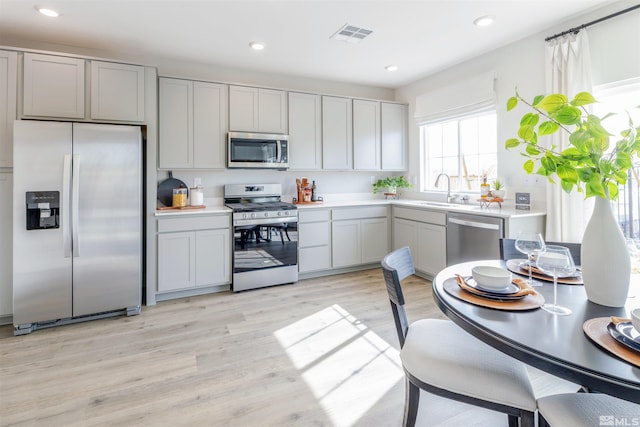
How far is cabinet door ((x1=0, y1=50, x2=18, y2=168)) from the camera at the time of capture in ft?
9.07

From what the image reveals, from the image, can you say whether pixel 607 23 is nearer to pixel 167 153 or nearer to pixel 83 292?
pixel 167 153

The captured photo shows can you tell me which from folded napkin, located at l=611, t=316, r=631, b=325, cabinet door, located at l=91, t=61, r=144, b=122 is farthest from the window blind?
cabinet door, located at l=91, t=61, r=144, b=122

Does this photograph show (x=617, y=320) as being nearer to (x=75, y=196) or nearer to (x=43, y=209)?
(x=75, y=196)

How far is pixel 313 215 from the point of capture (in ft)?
13.5

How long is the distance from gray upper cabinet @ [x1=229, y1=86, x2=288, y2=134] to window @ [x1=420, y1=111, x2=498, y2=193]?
82.9 inches

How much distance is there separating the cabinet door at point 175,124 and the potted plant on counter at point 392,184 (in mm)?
2651

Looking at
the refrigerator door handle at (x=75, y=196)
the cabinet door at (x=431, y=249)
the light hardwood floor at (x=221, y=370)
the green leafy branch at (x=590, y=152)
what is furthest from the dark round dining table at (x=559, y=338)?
the refrigerator door handle at (x=75, y=196)

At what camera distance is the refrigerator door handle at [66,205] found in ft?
8.92

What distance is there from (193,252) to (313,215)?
146 cm

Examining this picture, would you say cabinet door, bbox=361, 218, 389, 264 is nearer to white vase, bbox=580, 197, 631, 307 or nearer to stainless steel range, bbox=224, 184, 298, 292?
stainless steel range, bbox=224, 184, 298, 292

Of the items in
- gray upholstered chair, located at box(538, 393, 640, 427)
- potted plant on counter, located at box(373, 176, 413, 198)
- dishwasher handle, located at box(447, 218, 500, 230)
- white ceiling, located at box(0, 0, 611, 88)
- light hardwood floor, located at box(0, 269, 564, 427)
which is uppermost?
white ceiling, located at box(0, 0, 611, 88)

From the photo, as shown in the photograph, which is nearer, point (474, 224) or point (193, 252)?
point (474, 224)

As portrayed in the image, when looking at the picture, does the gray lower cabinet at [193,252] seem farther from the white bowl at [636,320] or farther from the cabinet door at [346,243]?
the white bowl at [636,320]

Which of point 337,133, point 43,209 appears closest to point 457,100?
point 337,133
